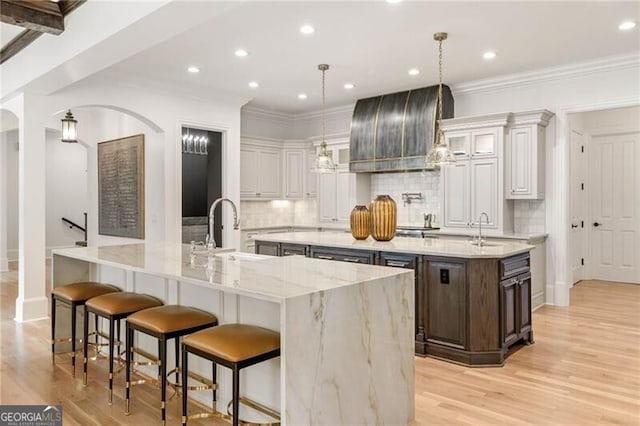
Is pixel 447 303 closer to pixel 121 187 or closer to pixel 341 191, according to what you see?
pixel 341 191

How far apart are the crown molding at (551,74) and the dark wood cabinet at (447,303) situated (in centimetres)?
345

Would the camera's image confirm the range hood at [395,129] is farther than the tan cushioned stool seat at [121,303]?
Yes

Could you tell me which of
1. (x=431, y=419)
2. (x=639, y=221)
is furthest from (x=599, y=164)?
(x=431, y=419)

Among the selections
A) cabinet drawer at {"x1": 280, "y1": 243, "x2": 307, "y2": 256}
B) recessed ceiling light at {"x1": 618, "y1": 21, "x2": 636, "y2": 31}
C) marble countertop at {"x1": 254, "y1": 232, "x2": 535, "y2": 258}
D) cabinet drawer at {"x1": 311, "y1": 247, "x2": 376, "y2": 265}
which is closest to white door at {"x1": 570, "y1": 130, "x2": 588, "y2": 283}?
recessed ceiling light at {"x1": 618, "y1": 21, "x2": 636, "y2": 31}

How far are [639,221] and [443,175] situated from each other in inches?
140

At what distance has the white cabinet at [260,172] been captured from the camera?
761cm

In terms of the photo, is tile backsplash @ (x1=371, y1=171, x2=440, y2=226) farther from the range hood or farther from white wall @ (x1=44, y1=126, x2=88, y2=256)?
white wall @ (x1=44, y1=126, x2=88, y2=256)

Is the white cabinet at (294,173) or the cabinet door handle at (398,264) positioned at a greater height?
the white cabinet at (294,173)

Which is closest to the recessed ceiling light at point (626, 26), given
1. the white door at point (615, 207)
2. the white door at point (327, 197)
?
the white door at point (615, 207)

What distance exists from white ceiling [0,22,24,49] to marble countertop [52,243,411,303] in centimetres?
255

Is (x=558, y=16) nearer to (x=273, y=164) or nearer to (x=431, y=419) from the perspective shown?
(x=431, y=419)

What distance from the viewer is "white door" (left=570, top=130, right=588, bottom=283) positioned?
7215 mm

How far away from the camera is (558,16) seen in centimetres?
416

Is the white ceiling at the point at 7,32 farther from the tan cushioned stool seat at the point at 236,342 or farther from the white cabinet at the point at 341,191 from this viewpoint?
the white cabinet at the point at 341,191
